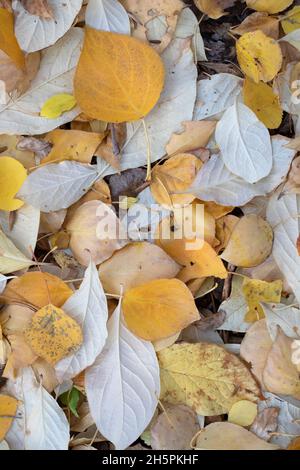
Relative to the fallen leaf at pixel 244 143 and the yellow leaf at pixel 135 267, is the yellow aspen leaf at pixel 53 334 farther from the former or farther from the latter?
the fallen leaf at pixel 244 143

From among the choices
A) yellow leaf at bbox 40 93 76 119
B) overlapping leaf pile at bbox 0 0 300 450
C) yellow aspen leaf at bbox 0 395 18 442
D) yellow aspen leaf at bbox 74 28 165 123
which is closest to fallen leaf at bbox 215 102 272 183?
overlapping leaf pile at bbox 0 0 300 450

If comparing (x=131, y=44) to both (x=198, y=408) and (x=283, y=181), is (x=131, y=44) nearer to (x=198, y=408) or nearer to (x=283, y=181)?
(x=283, y=181)

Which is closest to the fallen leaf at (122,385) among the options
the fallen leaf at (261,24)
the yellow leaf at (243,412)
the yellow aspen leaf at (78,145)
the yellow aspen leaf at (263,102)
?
the yellow leaf at (243,412)

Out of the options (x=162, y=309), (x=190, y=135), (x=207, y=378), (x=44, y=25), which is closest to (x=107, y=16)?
(x=44, y=25)

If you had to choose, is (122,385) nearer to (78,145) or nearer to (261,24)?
(78,145)

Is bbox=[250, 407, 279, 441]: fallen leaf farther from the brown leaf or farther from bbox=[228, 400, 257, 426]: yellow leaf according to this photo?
the brown leaf
